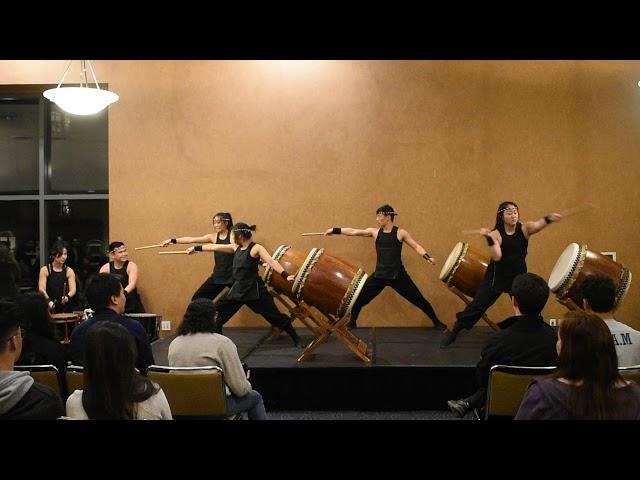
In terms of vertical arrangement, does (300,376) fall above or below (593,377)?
below

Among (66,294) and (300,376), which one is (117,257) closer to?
(66,294)

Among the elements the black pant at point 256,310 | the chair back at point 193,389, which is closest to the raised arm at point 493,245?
the black pant at point 256,310

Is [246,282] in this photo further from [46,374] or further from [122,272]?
[46,374]

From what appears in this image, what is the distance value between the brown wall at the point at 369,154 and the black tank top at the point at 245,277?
1723 mm

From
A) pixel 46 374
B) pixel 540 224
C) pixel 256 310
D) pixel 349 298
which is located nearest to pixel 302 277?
pixel 349 298

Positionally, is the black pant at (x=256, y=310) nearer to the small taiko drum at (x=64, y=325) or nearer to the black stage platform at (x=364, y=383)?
the black stage platform at (x=364, y=383)

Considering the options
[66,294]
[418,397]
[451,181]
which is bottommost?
[418,397]

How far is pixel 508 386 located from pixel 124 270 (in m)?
4.33

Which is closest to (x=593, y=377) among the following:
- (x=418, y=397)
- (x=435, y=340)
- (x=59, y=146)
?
(x=418, y=397)

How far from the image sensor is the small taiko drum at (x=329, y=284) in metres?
4.37

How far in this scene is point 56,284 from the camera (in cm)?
579

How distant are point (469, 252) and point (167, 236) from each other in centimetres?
309

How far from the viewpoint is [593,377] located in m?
1.72

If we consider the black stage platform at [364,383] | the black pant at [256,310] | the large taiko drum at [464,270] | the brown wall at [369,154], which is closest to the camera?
the black stage platform at [364,383]
